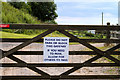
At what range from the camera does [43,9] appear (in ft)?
138

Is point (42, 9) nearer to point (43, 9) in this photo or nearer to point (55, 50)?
point (43, 9)

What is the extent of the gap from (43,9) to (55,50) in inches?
1495

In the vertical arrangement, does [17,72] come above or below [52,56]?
below

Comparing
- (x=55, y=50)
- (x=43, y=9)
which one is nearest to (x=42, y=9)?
(x=43, y=9)

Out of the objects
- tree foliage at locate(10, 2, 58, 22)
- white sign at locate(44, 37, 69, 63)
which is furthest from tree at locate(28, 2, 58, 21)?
white sign at locate(44, 37, 69, 63)

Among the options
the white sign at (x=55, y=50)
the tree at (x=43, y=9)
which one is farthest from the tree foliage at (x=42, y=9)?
the white sign at (x=55, y=50)

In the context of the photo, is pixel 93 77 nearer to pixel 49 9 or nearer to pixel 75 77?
pixel 75 77

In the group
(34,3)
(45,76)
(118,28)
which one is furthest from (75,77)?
(34,3)

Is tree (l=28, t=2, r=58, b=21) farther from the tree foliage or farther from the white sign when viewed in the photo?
the white sign

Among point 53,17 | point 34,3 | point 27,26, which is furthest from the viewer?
point 53,17

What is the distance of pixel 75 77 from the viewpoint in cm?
520

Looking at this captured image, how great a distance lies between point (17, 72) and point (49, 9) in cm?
3794

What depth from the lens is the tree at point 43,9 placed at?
4138cm

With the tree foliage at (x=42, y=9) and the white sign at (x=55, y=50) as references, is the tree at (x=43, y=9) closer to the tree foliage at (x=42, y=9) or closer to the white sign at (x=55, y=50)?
the tree foliage at (x=42, y=9)
